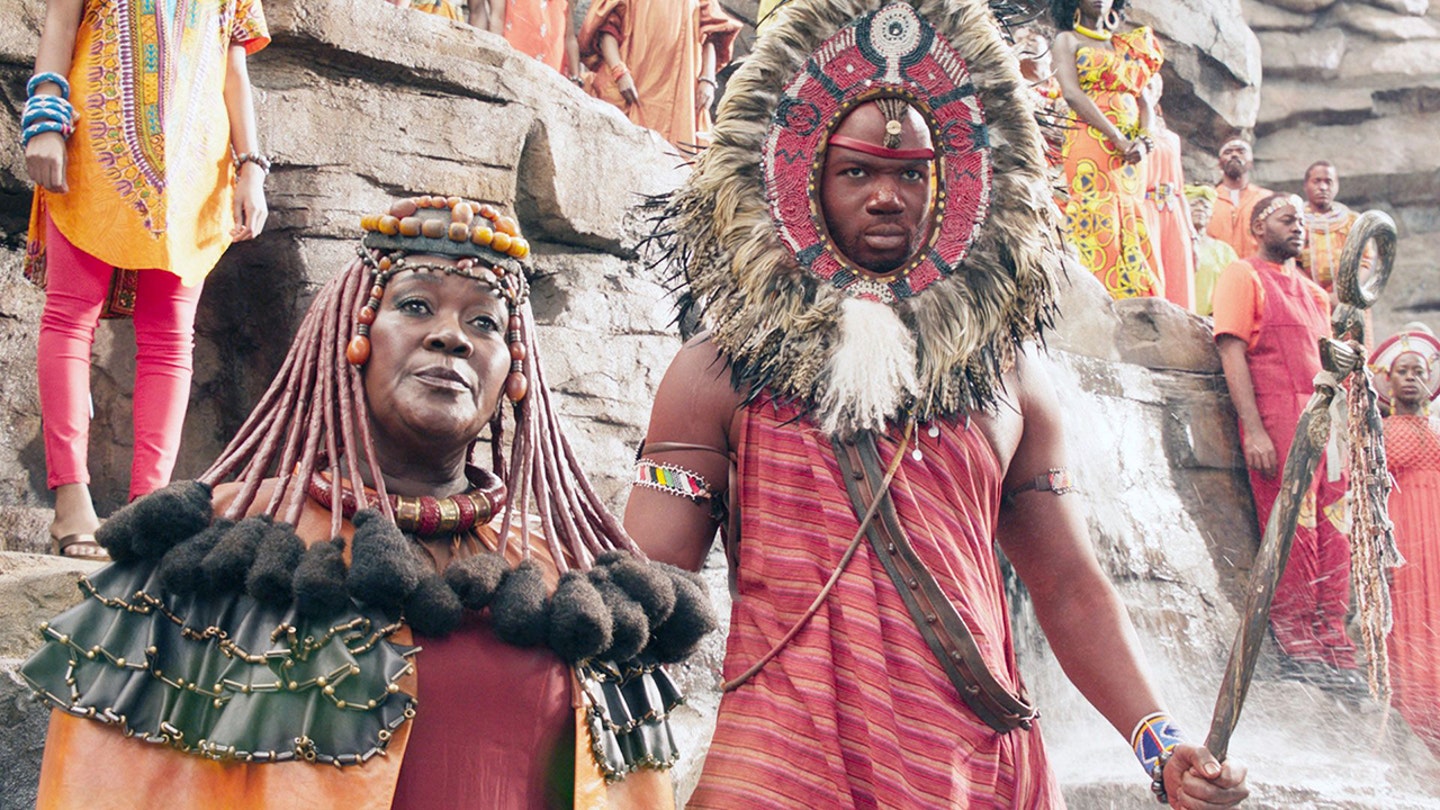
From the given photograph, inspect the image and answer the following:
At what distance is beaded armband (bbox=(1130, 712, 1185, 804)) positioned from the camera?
2.68 metres

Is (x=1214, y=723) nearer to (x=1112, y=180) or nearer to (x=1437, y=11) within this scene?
(x=1112, y=180)

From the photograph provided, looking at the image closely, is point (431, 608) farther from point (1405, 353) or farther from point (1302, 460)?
point (1405, 353)

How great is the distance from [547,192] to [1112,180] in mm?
4745

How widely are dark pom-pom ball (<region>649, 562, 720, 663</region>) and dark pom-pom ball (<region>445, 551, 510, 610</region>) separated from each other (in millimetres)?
322

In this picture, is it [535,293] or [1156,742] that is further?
[535,293]

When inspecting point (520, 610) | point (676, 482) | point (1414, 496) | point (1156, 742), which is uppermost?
point (676, 482)

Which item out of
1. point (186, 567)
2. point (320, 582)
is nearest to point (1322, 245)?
point (320, 582)

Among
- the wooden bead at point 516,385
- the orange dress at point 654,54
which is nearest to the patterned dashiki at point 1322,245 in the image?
the orange dress at point 654,54

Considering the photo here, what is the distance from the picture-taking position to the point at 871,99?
2900 millimetres

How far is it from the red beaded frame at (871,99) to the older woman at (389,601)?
599mm

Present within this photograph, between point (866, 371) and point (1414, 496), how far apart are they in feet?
20.6

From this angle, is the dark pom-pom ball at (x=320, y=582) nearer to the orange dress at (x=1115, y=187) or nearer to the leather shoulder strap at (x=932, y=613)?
the leather shoulder strap at (x=932, y=613)

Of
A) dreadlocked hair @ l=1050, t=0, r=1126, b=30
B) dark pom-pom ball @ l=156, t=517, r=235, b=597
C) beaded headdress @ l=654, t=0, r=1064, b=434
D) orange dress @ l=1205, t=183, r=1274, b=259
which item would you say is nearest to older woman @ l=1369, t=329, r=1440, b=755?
dreadlocked hair @ l=1050, t=0, r=1126, b=30

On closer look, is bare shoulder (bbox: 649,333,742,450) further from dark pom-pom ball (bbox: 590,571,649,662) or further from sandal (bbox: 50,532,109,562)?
sandal (bbox: 50,532,109,562)
